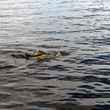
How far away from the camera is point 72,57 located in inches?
532

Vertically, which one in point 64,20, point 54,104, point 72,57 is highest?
point 64,20

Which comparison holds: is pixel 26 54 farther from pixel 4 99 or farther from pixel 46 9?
pixel 46 9

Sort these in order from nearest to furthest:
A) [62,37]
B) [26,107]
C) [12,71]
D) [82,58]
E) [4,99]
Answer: [26,107]
[4,99]
[12,71]
[82,58]
[62,37]

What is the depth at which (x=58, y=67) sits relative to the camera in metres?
12.2

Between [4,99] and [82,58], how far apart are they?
4.74m

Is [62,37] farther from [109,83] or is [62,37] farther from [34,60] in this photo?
[109,83]

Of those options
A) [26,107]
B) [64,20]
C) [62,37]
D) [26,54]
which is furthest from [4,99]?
[64,20]

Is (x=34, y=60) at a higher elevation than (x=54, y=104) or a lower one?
higher

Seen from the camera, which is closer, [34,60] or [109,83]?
[109,83]

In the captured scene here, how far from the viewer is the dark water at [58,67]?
9.12m

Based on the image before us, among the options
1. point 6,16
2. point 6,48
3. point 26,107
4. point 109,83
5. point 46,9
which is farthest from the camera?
point 46,9

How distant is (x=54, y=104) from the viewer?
351 inches

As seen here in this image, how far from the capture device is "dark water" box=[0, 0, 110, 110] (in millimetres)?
9125

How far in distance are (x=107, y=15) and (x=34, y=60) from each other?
1226 centimetres
